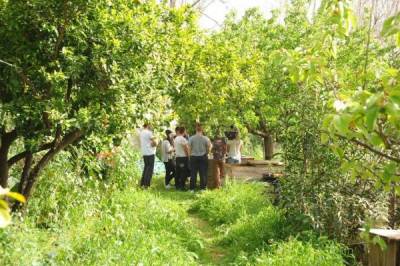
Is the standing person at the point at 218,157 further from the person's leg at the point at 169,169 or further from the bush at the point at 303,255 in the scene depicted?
the bush at the point at 303,255

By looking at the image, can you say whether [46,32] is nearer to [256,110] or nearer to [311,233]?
[311,233]

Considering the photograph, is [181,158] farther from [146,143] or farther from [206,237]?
[206,237]

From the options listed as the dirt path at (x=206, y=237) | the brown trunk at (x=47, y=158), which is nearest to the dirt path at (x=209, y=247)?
the dirt path at (x=206, y=237)

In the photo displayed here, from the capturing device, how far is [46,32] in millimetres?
5699

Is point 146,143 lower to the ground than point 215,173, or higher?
higher

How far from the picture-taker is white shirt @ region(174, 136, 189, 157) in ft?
46.7

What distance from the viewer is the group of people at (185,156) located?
13578mm

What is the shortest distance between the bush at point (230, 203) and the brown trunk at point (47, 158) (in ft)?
13.2

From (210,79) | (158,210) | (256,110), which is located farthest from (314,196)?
(256,110)

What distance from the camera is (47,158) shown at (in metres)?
6.45

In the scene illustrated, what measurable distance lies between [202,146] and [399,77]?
11797mm

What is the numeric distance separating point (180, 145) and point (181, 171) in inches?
30.9

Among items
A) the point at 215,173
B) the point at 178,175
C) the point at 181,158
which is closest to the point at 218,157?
the point at 215,173

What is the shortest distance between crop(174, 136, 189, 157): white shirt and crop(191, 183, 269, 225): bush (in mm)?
2718
